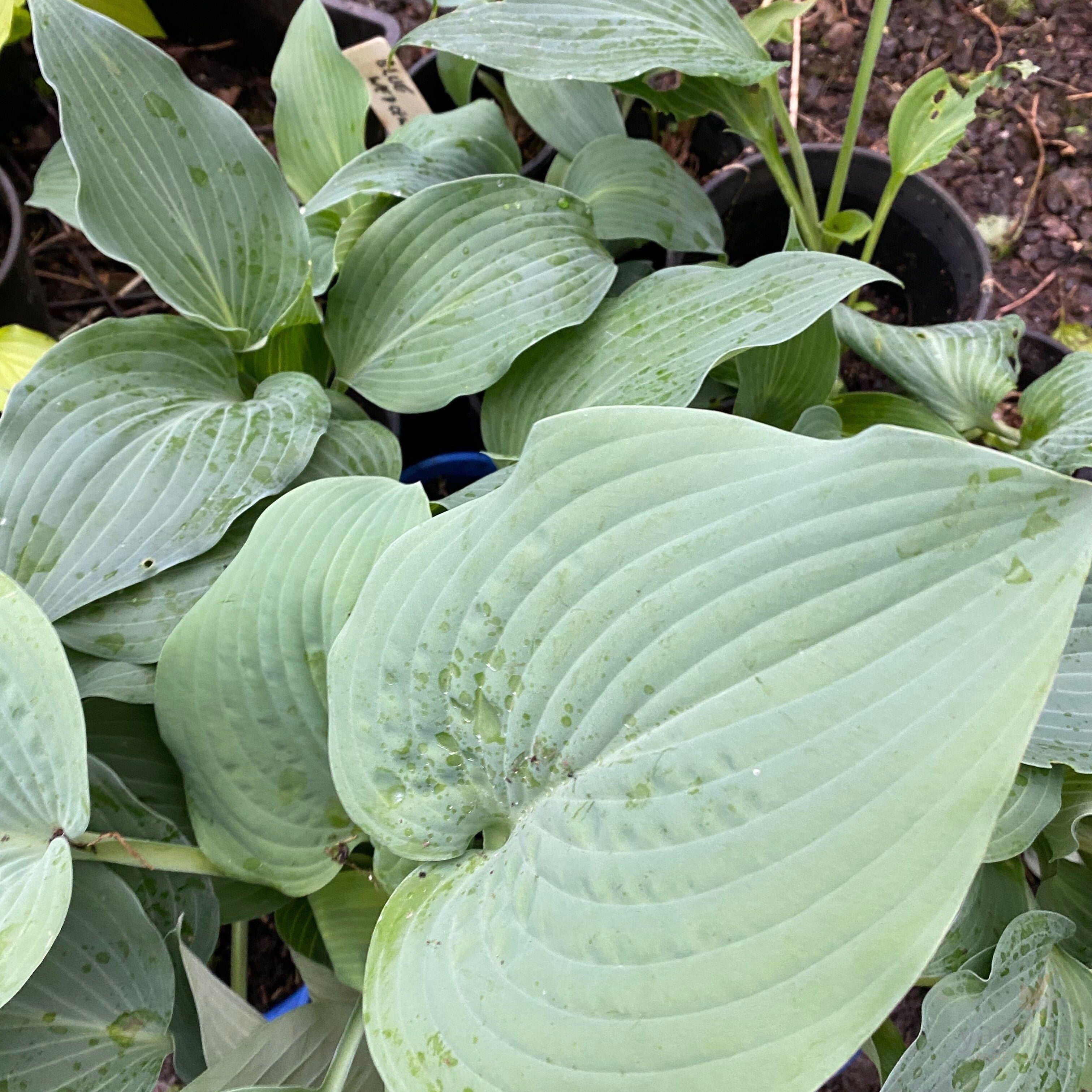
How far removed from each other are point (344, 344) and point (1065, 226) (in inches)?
49.7

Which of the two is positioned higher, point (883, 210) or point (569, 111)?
point (569, 111)

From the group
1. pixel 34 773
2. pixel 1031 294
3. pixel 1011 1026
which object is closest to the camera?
pixel 34 773

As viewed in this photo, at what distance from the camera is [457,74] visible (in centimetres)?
112

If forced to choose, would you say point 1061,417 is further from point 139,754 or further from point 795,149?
point 139,754

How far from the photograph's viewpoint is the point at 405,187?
0.80m

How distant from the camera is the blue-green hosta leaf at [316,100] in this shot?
99cm

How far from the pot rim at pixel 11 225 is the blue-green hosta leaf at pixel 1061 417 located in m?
1.24

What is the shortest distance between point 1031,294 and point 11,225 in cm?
161

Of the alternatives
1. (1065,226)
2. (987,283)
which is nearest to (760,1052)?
(987,283)

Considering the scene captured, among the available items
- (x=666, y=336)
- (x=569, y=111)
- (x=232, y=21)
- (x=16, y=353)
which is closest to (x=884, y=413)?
(x=666, y=336)

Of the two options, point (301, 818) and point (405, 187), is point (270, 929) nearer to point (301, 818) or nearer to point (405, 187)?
point (301, 818)

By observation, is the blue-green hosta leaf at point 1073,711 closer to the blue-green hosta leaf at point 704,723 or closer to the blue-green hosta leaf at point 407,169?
the blue-green hosta leaf at point 704,723

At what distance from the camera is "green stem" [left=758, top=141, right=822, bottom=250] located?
1.00 meters

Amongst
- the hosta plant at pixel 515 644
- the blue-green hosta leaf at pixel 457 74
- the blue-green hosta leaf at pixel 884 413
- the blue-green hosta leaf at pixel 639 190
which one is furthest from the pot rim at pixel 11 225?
the blue-green hosta leaf at pixel 884 413
